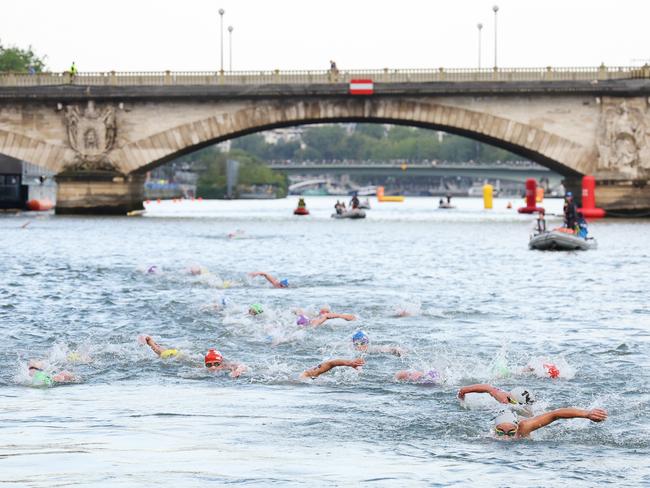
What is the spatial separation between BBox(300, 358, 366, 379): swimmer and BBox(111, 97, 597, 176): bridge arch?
65.1 m

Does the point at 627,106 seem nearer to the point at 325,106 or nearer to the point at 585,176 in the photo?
the point at 585,176

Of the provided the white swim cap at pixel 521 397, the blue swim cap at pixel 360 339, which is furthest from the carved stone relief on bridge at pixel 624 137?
Result: the white swim cap at pixel 521 397

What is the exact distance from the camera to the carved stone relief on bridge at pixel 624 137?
8344 cm

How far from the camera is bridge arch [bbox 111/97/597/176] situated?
83.6m

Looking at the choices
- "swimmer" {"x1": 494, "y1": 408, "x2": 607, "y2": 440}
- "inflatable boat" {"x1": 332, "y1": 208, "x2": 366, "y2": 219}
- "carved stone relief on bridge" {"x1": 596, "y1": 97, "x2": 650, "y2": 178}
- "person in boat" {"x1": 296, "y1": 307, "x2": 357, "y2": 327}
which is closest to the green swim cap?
"swimmer" {"x1": 494, "y1": 408, "x2": 607, "y2": 440}

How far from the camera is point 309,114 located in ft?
276

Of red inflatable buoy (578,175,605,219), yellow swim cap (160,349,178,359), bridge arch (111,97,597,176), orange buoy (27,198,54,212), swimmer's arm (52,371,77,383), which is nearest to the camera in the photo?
swimmer's arm (52,371,77,383)

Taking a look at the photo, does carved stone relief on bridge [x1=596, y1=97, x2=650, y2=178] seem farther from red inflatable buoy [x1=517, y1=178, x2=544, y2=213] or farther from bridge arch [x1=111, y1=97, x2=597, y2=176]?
red inflatable buoy [x1=517, y1=178, x2=544, y2=213]

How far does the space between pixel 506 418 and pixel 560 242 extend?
3915 centimetres

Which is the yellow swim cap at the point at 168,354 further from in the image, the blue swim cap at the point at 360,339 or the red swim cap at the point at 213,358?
the blue swim cap at the point at 360,339

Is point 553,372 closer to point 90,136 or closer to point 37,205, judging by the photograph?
point 90,136

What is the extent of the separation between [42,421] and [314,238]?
49.9m

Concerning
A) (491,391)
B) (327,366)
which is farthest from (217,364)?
(491,391)

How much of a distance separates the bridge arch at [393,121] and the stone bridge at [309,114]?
0.06 m
